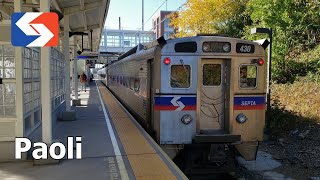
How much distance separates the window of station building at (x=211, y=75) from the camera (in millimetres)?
7703

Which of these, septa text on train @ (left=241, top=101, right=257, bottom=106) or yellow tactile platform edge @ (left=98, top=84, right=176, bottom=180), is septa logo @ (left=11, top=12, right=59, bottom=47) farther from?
septa text on train @ (left=241, top=101, right=257, bottom=106)

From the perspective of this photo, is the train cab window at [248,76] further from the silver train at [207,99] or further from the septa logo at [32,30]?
the septa logo at [32,30]

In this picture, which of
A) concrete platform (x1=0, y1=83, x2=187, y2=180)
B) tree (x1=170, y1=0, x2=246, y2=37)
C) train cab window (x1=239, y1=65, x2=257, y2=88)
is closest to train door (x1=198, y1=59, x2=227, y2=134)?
train cab window (x1=239, y1=65, x2=257, y2=88)

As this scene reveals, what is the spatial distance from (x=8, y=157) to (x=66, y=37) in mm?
5516

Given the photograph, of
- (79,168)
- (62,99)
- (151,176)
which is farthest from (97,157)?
(62,99)

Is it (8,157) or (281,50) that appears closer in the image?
(8,157)

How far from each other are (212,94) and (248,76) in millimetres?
908

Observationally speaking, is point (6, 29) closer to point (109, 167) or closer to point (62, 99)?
point (109, 167)

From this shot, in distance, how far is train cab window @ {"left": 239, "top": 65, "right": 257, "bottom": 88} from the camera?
25.3 ft

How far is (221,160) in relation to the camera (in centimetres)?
746

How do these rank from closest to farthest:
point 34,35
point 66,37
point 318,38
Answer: point 34,35, point 66,37, point 318,38

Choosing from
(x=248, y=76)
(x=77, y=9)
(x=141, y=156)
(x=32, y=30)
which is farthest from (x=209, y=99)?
(x=77, y=9)

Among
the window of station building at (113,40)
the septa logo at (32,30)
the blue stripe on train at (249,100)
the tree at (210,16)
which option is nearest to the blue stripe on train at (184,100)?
the blue stripe on train at (249,100)

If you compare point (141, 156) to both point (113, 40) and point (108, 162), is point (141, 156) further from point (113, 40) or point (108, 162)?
point (113, 40)
